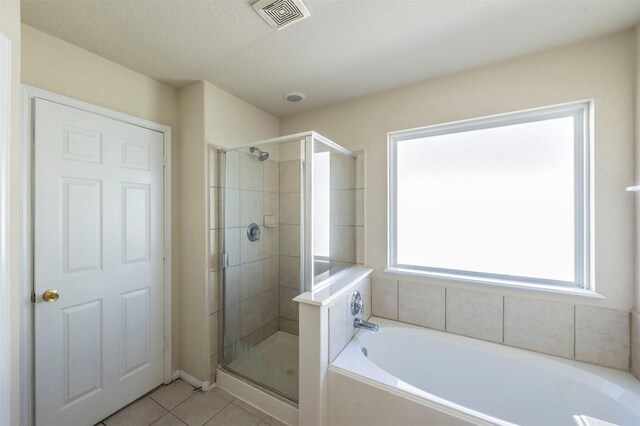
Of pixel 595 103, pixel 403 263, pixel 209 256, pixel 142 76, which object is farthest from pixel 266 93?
pixel 595 103

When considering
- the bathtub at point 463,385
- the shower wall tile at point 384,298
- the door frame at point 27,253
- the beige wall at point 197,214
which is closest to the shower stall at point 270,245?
the beige wall at point 197,214

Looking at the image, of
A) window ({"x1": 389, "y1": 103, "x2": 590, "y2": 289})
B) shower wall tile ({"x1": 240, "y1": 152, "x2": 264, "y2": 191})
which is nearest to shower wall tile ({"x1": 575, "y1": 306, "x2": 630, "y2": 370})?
window ({"x1": 389, "y1": 103, "x2": 590, "y2": 289})

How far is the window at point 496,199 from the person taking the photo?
1.57m

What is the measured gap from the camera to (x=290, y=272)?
188 centimetres

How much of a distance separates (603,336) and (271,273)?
2.09 metres

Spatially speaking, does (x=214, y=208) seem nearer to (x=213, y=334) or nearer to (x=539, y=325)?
(x=213, y=334)

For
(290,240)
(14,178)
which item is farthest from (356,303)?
(14,178)

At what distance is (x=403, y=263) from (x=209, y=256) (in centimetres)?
153

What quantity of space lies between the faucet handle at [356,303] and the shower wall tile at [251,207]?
2.95 ft

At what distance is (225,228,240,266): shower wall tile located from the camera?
199 cm

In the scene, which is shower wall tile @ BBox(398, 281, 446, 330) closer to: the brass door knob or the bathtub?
the bathtub

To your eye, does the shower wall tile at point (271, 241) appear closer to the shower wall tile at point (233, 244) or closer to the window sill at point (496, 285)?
the shower wall tile at point (233, 244)

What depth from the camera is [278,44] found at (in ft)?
4.91

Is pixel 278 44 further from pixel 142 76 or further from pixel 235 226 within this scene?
pixel 235 226
